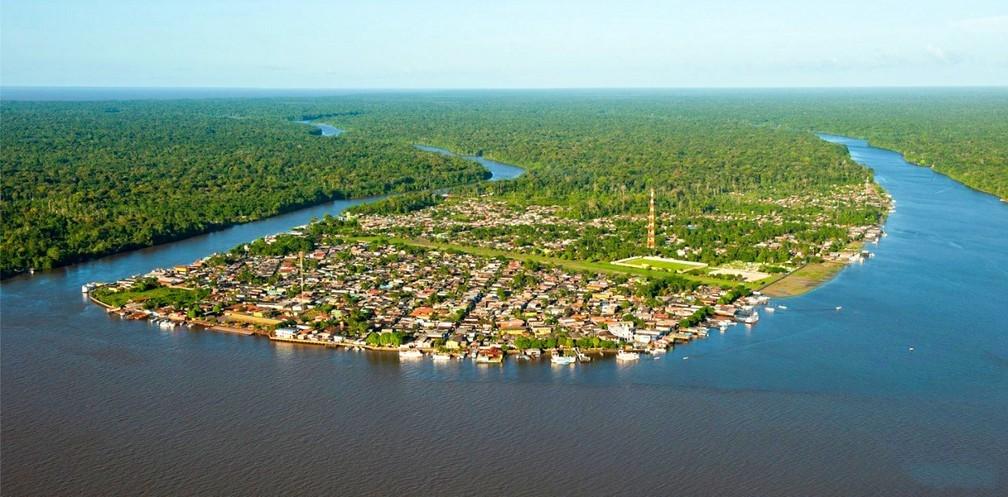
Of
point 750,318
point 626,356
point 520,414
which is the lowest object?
point 520,414

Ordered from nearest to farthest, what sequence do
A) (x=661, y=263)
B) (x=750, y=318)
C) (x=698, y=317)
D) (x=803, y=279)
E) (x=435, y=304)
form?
1. (x=698, y=317)
2. (x=750, y=318)
3. (x=435, y=304)
4. (x=803, y=279)
5. (x=661, y=263)

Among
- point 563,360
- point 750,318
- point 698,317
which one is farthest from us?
point 750,318

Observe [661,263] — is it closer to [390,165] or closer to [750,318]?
[750,318]

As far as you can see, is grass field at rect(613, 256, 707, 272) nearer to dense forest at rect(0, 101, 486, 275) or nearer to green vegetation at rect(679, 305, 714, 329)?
green vegetation at rect(679, 305, 714, 329)

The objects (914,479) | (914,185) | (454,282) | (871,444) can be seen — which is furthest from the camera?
(914,185)

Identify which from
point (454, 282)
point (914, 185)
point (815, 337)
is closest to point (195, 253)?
point (454, 282)

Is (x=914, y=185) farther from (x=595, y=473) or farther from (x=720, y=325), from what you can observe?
(x=595, y=473)

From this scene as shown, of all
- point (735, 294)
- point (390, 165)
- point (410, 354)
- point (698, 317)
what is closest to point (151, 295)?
point (410, 354)
